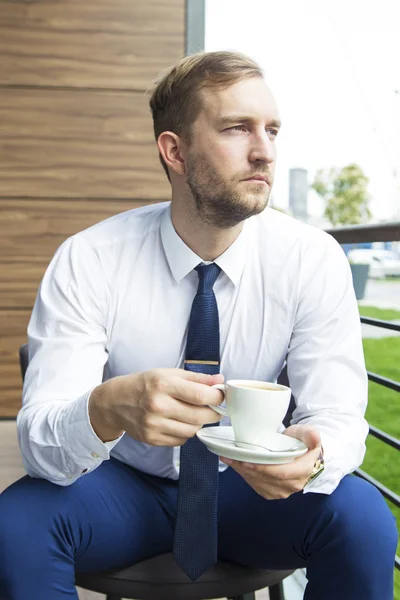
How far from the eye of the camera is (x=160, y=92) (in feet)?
4.89

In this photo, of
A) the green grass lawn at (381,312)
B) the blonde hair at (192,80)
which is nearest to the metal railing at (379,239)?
the blonde hair at (192,80)

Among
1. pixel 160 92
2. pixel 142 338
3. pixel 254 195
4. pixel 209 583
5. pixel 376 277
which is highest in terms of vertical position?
pixel 160 92

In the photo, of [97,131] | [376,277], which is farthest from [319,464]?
[376,277]

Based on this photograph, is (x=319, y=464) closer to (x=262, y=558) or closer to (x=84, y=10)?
(x=262, y=558)

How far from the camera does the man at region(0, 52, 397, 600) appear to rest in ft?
3.25

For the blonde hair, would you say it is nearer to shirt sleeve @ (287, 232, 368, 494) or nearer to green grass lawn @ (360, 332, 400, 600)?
shirt sleeve @ (287, 232, 368, 494)

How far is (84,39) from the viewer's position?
349 cm

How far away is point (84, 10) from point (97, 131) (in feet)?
Result: 2.01

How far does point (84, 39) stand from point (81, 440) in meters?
2.95

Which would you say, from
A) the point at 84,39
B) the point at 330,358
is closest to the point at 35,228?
the point at 84,39

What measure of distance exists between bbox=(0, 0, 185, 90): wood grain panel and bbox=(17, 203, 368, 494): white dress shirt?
239cm

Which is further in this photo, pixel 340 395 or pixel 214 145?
pixel 214 145

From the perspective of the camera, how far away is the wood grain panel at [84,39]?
3.49 metres

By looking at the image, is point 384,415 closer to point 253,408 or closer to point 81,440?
point 81,440
